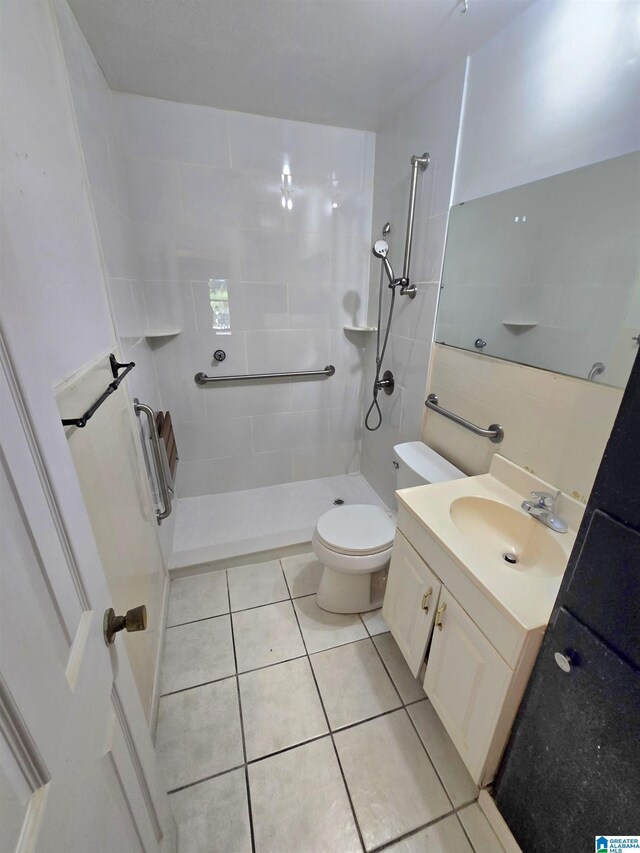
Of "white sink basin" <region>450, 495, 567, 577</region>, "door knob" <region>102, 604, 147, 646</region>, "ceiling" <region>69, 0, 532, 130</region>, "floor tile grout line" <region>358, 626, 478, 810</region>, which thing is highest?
"ceiling" <region>69, 0, 532, 130</region>

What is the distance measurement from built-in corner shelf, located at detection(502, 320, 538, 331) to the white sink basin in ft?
2.04

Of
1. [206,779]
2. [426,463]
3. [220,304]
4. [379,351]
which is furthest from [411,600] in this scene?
[220,304]

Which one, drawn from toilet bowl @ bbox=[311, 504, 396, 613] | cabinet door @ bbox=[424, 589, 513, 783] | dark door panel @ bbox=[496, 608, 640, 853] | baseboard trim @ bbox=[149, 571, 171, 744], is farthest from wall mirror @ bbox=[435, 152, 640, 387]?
baseboard trim @ bbox=[149, 571, 171, 744]

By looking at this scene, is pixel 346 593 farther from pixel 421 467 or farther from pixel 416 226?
pixel 416 226

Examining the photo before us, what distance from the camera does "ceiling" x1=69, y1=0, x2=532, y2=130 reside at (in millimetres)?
1130

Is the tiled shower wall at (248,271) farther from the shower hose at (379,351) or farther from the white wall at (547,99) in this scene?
the white wall at (547,99)

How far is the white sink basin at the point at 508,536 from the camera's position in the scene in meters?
1.05

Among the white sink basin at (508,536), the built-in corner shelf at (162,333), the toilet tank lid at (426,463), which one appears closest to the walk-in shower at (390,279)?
the toilet tank lid at (426,463)

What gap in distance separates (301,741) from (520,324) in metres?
1.66

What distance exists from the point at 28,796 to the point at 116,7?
1.94 metres

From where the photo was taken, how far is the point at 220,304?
82.4 inches

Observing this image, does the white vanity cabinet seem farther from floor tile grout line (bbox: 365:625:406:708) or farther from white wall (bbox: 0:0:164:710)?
white wall (bbox: 0:0:164:710)

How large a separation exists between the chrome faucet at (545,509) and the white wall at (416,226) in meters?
0.80

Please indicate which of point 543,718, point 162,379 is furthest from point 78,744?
point 162,379
